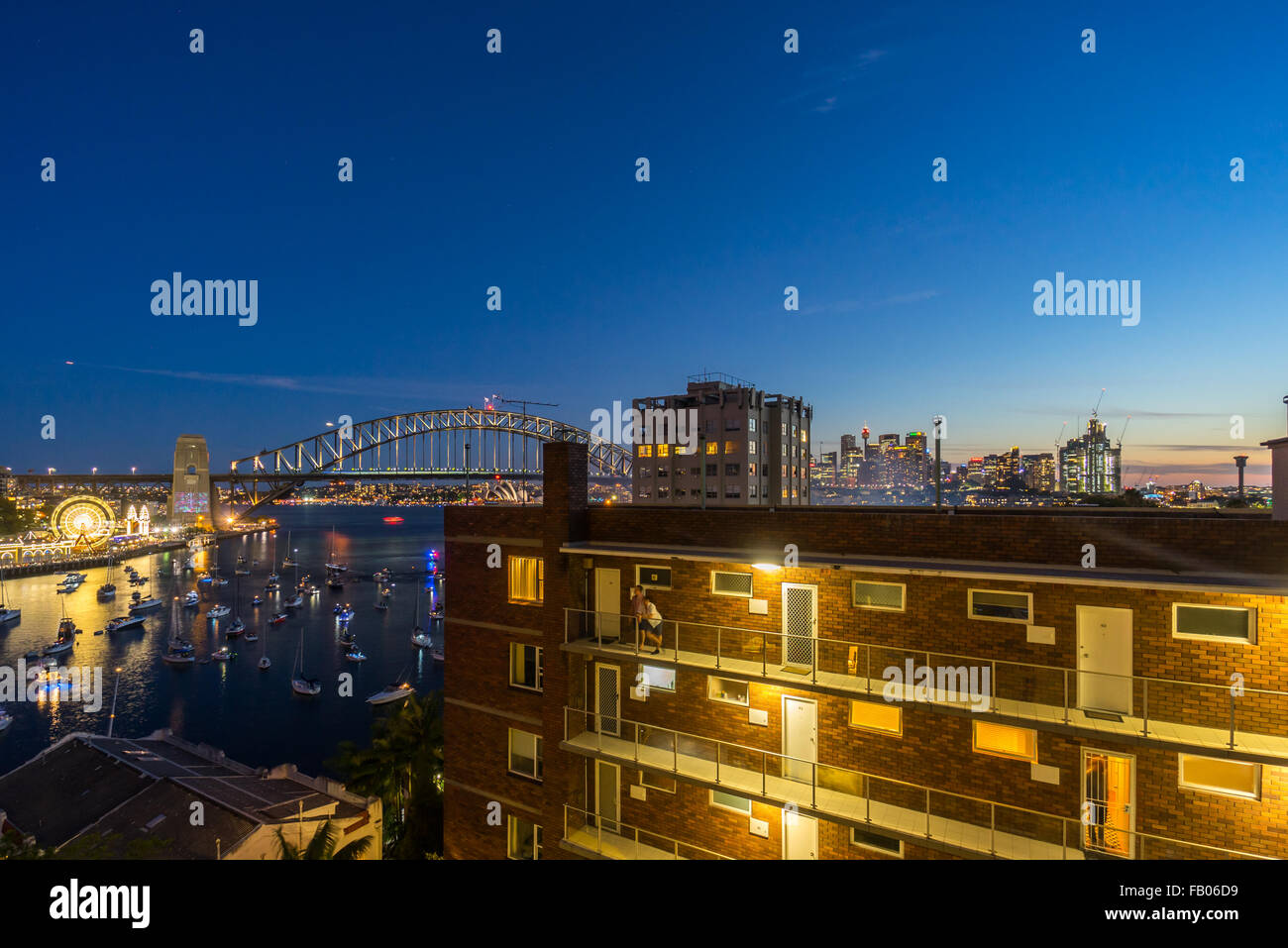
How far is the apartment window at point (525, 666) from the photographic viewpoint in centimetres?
1349

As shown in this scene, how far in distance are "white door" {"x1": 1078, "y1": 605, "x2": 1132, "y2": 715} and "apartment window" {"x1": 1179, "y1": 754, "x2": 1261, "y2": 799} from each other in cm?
98

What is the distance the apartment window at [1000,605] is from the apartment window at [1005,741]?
5.01ft

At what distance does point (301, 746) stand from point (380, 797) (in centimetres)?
1549

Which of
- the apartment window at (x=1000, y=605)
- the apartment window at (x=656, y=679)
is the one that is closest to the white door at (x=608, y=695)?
the apartment window at (x=656, y=679)

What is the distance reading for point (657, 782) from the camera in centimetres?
1223

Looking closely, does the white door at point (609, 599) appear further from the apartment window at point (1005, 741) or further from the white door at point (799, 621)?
the apartment window at point (1005, 741)

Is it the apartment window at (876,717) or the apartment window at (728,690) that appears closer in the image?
the apartment window at (876,717)

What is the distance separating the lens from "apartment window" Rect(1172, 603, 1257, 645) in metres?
8.12

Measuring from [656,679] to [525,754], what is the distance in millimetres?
3830

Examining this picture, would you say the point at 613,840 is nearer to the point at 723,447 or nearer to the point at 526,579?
the point at 526,579
